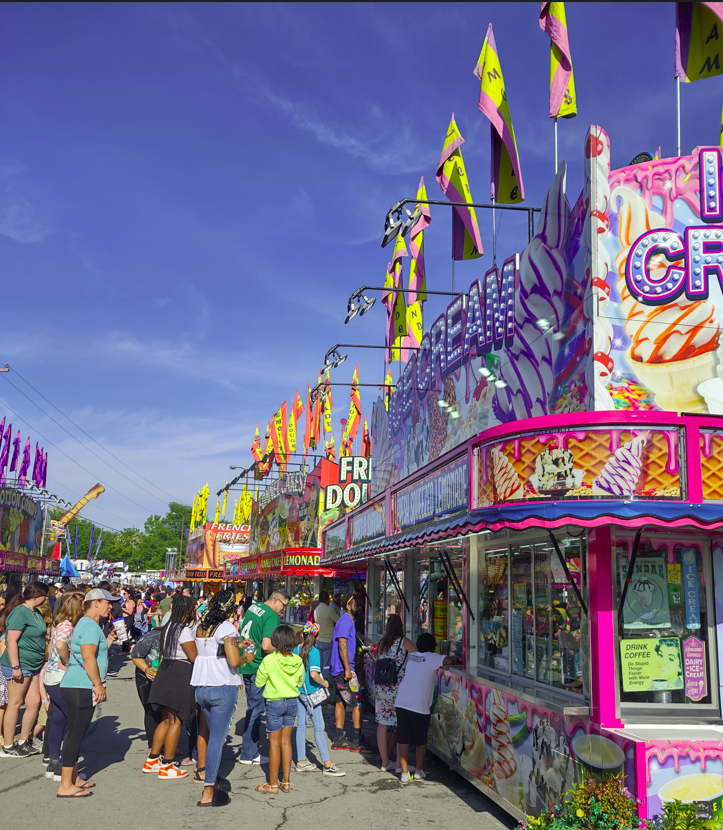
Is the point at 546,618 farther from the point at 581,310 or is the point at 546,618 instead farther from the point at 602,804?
the point at 581,310

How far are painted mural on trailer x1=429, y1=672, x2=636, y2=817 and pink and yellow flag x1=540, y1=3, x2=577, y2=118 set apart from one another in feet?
22.5

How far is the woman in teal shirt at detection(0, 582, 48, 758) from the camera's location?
28.0 ft

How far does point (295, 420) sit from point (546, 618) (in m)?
29.1

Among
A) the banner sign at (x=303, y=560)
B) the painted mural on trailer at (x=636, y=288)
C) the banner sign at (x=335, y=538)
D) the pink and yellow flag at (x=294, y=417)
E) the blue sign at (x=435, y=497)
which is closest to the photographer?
the painted mural on trailer at (x=636, y=288)

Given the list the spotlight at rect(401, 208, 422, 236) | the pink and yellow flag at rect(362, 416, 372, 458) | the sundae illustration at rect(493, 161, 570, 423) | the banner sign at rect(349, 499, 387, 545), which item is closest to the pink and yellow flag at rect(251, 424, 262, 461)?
the pink and yellow flag at rect(362, 416, 372, 458)

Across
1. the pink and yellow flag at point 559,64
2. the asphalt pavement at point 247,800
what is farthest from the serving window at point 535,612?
the pink and yellow flag at point 559,64

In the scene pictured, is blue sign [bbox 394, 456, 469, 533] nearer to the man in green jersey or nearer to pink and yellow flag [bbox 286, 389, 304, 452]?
the man in green jersey

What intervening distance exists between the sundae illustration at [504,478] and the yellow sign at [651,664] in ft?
5.24

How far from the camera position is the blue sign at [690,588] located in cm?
657

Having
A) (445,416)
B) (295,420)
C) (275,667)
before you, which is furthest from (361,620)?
(295,420)

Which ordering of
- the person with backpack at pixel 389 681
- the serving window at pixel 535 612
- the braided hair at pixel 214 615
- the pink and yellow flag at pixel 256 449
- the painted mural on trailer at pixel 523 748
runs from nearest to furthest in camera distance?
the painted mural on trailer at pixel 523 748 → the serving window at pixel 535 612 → the braided hair at pixel 214 615 → the person with backpack at pixel 389 681 → the pink and yellow flag at pixel 256 449

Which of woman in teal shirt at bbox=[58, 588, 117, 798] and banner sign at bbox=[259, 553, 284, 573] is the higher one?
banner sign at bbox=[259, 553, 284, 573]

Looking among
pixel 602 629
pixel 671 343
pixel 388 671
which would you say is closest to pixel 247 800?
pixel 388 671

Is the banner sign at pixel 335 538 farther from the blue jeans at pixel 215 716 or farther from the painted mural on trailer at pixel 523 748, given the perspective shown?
the blue jeans at pixel 215 716
